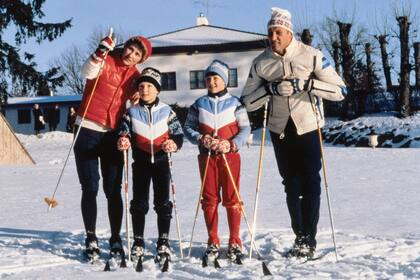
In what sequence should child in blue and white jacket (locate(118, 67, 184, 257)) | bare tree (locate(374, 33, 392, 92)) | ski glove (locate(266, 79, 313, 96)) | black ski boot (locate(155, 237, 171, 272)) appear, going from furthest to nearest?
1. bare tree (locate(374, 33, 392, 92))
2. child in blue and white jacket (locate(118, 67, 184, 257))
3. ski glove (locate(266, 79, 313, 96))
4. black ski boot (locate(155, 237, 171, 272))

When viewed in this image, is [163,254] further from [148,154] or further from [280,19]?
[280,19]

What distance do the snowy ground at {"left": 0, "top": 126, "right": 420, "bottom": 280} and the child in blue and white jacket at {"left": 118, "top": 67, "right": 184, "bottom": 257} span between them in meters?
0.32

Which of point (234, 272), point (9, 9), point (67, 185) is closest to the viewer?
point (234, 272)

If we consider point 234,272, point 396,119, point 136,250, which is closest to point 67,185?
point 136,250

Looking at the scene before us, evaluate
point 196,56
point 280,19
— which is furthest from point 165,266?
point 196,56

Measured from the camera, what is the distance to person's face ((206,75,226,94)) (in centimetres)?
486

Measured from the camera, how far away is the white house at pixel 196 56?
36625 millimetres

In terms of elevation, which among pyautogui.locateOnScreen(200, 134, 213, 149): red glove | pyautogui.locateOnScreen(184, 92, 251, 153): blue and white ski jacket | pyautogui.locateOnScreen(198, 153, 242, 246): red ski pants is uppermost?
pyautogui.locateOnScreen(184, 92, 251, 153): blue and white ski jacket

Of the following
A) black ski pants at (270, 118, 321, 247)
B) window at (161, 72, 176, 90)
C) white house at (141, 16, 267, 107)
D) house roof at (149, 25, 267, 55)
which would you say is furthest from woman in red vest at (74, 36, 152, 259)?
window at (161, 72, 176, 90)

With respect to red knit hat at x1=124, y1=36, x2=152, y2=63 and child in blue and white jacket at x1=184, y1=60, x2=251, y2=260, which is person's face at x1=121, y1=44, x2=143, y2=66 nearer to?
red knit hat at x1=124, y1=36, x2=152, y2=63

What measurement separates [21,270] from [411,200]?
4.97 metres

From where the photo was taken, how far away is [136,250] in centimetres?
479

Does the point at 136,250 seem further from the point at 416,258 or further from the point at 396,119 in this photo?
the point at 396,119

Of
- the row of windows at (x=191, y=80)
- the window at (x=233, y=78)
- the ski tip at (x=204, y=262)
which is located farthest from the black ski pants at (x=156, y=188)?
the row of windows at (x=191, y=80)
